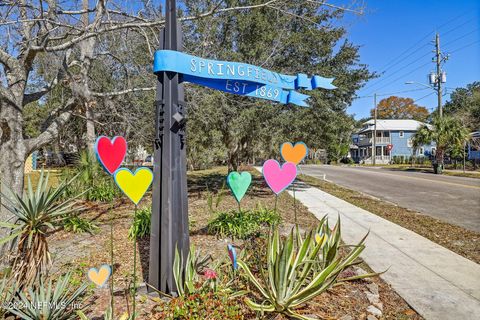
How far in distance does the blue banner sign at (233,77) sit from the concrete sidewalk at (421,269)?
2.71 m

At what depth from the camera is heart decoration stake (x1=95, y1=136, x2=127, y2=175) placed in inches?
104

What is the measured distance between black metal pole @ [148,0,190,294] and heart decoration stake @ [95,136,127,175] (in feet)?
2.16

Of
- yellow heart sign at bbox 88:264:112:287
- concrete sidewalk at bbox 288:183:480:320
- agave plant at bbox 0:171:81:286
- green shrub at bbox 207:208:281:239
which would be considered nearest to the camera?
yellow heart sign at bbox 88:264:112:287

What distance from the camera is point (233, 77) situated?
365cm

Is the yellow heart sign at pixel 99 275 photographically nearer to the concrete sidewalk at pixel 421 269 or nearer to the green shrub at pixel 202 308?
the green shrub at pixel 202 308

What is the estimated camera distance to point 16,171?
4.27m

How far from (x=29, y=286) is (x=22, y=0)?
393 centimetres

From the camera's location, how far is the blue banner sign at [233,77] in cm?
338

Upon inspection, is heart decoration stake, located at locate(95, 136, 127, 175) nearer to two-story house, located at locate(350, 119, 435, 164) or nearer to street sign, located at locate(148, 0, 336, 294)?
street sign, located at locate(148, 0, 336, 294)

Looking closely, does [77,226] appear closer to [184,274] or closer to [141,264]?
[141,264]

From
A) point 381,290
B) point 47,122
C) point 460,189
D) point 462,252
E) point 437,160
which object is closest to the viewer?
point 381,290

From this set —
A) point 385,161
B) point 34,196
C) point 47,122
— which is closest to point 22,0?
point 47,122

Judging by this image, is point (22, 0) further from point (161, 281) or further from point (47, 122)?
point (161, 281)

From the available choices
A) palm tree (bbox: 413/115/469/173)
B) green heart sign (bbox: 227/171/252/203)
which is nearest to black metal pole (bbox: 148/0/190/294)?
green heart sign (bbox: 227/171/252/203)
